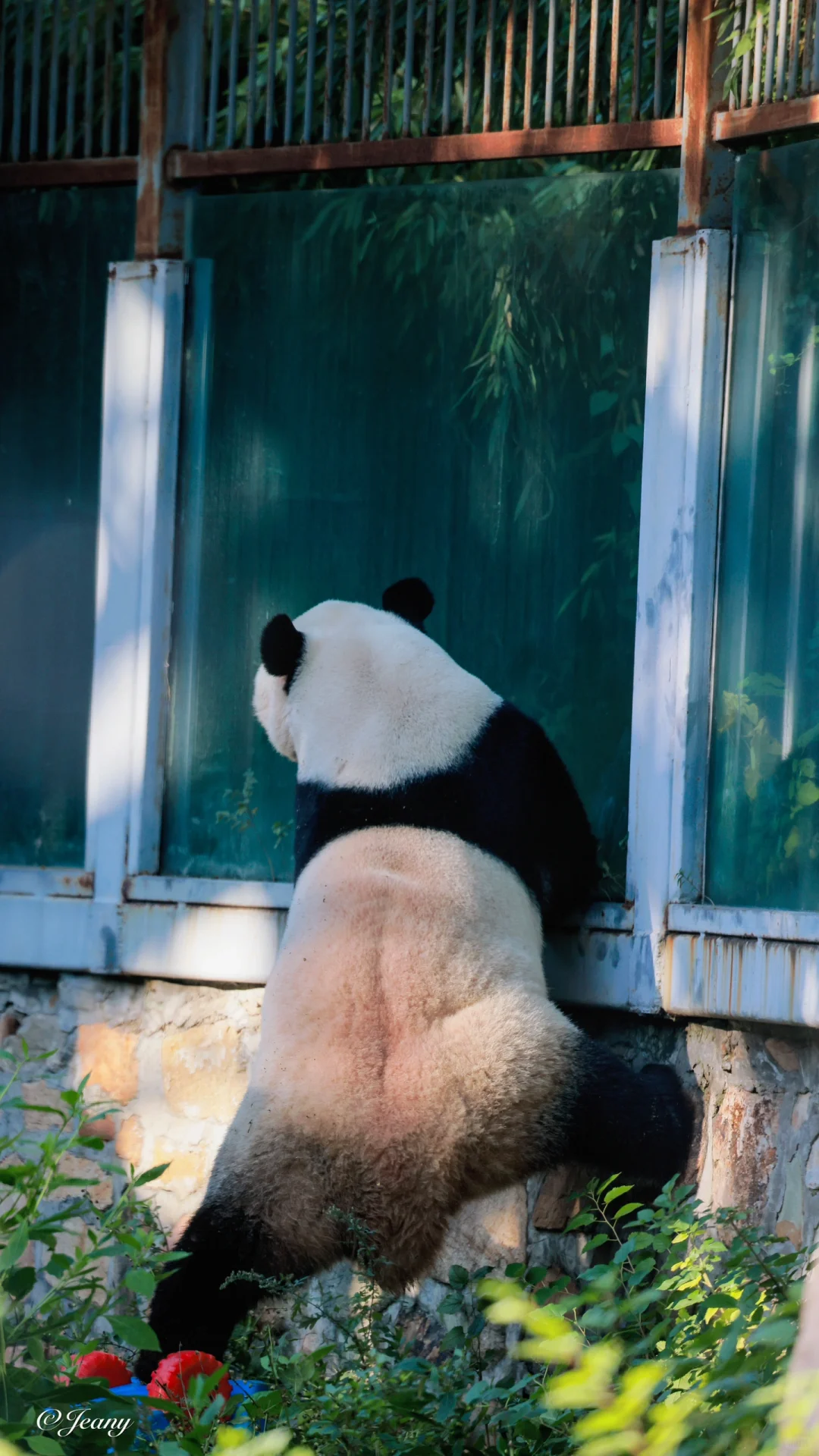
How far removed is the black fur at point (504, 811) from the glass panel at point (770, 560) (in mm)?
267

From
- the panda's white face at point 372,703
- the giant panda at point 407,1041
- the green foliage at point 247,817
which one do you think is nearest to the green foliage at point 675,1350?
the giant panda at point 407,1041

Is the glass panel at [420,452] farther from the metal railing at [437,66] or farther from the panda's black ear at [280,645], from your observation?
the panda's black ear at [280,645]

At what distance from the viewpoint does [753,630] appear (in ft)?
10.5

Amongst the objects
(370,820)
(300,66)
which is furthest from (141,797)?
(300,66)

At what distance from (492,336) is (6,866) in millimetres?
1680

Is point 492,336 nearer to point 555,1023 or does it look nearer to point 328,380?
point 328,380

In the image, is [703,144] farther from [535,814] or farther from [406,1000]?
[406,1000]

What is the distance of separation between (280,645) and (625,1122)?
107 centimetres

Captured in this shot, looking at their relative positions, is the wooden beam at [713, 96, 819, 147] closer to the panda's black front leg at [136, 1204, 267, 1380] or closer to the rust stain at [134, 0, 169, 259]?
the rust stain at [134, 0, 169, 259]

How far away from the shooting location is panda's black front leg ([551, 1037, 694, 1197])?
2.93 metres

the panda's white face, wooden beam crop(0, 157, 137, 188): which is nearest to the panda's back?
the panda's white face

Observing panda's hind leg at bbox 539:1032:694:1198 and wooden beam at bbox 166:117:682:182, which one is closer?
panda's hind leg at bbox 539:1032:694:1198

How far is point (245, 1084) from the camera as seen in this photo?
357 centimetres

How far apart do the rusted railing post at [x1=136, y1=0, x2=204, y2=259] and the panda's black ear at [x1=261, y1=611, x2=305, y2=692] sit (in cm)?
113
